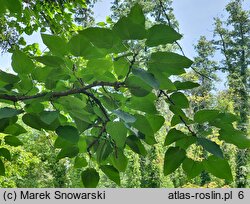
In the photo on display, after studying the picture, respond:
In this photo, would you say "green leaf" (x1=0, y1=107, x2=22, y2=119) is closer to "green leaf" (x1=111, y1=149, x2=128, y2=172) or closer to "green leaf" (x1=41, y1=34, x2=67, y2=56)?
"green leaf" (x1=41, y1=34, x2=67, y2=56)

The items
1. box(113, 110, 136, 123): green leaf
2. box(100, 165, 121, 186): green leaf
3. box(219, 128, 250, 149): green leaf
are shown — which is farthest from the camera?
box(100, 165, 121, 186): green leaf

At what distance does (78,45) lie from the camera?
1.86 ft

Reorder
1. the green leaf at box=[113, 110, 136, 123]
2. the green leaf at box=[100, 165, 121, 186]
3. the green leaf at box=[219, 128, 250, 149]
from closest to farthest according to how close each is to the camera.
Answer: the green leaf at box=[113, 110, 136, 123]
the green leaf at box=[219, 128, 250, 149]
the green leaf at box=[100, 165, 121, 186]

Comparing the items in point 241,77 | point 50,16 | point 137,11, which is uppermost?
point 241,77

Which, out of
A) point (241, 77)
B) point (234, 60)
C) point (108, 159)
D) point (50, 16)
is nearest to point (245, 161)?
point (241, 77)

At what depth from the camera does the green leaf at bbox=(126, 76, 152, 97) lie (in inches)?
23.5

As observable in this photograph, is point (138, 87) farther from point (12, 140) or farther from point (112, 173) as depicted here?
point (12, 140)

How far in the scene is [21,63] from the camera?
617mm

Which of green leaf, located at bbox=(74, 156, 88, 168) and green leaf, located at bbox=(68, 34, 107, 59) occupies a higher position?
green leaf, located at bbox=(68, 34, 107, 59)

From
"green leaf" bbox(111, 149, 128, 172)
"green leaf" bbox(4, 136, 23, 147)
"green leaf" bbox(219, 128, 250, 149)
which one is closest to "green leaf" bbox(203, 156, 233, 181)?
"green leaf" bbox(219, 128, 250, 149)

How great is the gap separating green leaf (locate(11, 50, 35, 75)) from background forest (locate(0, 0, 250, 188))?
0.53ft
